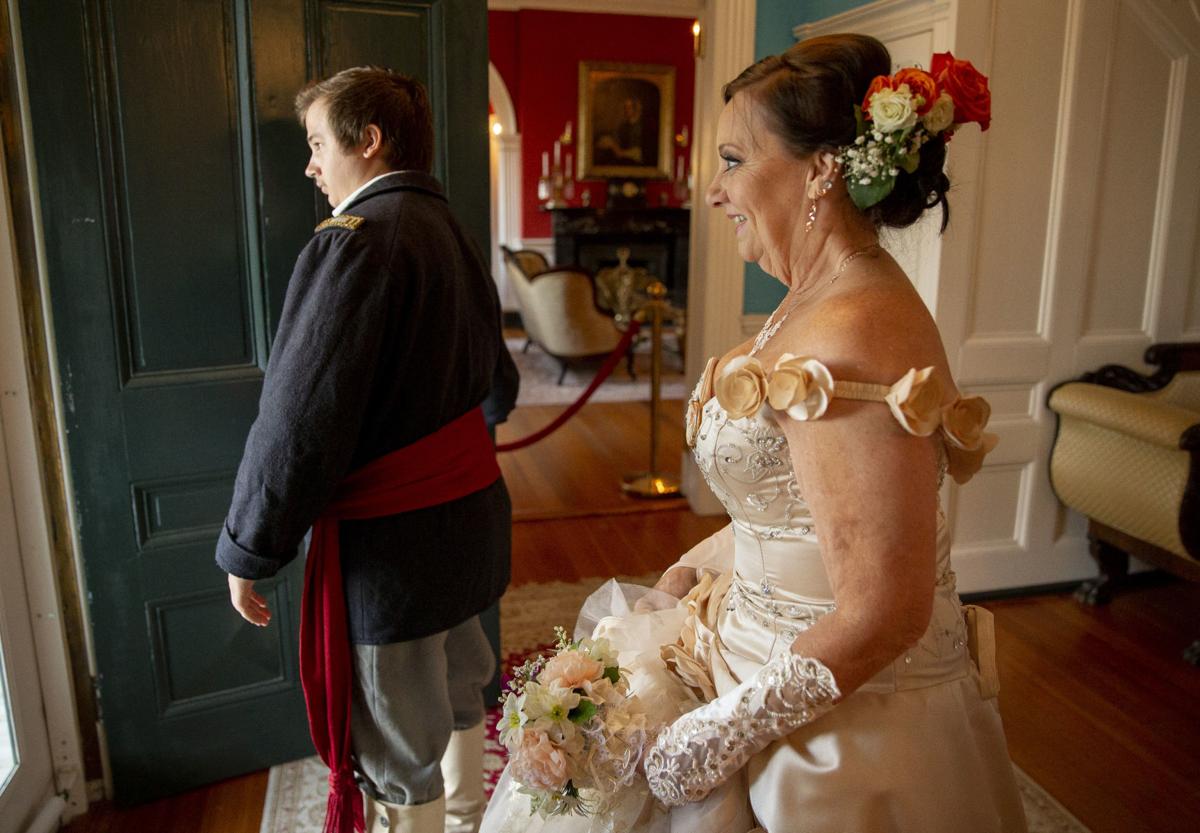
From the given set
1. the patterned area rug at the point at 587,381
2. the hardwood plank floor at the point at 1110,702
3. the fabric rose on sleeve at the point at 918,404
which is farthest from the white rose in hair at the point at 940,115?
the patterned area rug at the point at 587,381

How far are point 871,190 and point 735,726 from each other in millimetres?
671

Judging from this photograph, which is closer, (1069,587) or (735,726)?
(735,726)

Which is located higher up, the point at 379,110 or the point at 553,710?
the point at 379,110

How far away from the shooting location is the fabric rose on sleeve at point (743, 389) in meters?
1.13

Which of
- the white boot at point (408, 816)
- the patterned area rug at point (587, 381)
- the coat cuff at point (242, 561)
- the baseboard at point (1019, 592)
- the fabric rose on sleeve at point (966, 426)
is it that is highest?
the fabric rose on sleeve at point (966, 426)

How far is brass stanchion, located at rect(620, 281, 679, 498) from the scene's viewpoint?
478cm

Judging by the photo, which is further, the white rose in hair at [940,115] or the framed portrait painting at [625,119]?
the framed portrait painting at [625,119]

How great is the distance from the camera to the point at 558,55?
9.78 m

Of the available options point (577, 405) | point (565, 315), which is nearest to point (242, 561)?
point (577, 405)

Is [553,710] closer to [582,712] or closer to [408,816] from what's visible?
[582,712]

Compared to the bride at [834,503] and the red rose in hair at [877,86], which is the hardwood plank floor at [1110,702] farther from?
the red rose in hair at [877,86]

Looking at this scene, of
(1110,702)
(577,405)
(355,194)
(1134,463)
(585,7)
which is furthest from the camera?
(585,7)

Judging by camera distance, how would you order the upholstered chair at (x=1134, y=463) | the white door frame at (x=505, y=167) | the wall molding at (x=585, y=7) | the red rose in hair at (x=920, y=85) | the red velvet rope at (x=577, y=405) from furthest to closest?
the white door frame at (x=505, y=167), the wall molding at (x=585, y=7), the red velvet rope at (x=577, y=405), the upholstered chair at (x=1134, y=463), the red rose in hair at (x=920, y=85)

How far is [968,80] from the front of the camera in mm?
1216
